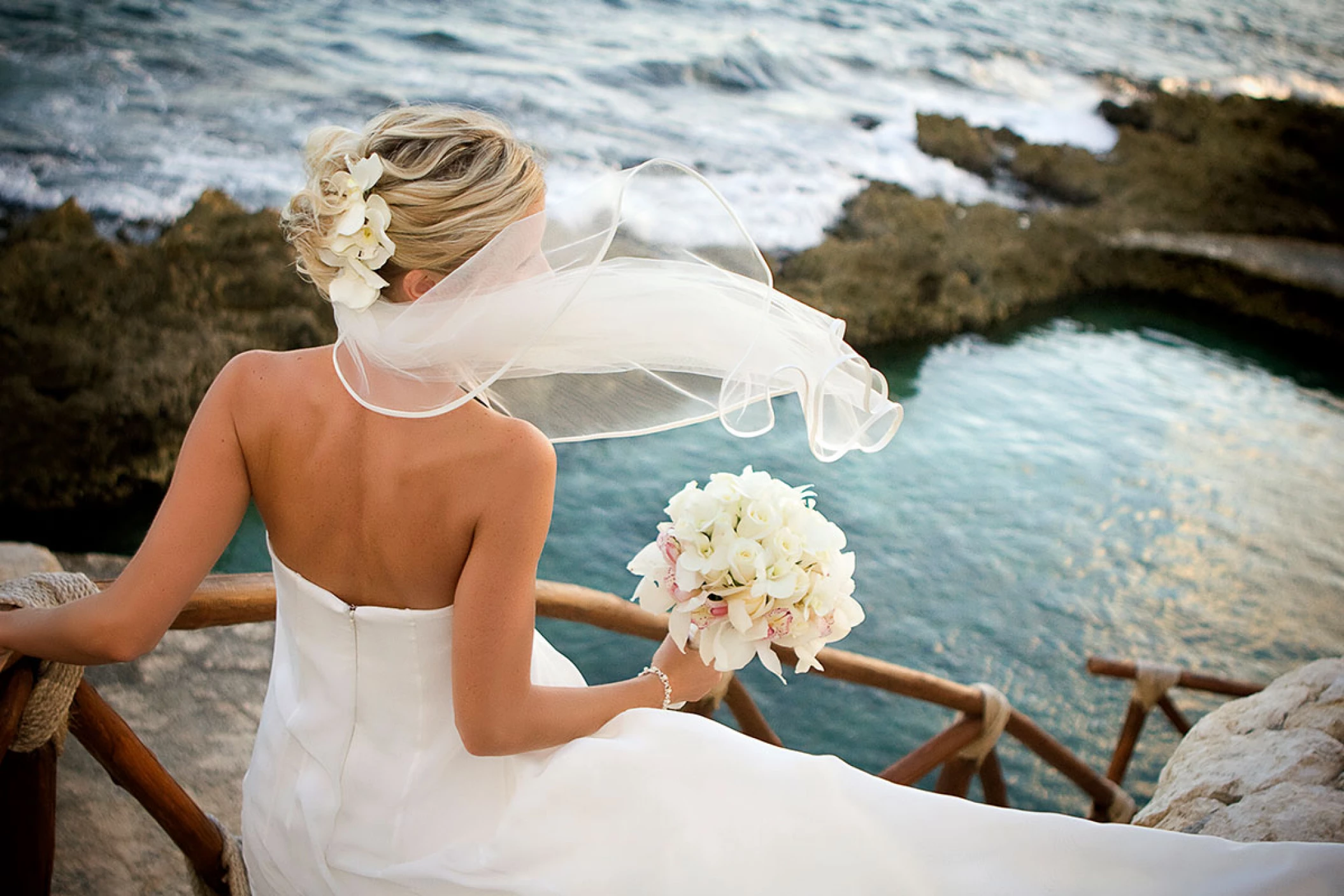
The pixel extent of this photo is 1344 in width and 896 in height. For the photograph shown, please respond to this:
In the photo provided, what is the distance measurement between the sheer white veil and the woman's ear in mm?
20

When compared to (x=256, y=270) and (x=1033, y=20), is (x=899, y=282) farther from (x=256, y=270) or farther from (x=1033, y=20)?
(x=1033, y=20)

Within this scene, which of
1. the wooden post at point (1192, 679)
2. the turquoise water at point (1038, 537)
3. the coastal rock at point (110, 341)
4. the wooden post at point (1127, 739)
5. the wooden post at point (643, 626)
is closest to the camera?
the wooden post at point (643, 626)

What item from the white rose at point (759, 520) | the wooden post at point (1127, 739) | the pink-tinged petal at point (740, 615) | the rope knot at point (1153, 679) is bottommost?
the wooden post at point (1127, 739)

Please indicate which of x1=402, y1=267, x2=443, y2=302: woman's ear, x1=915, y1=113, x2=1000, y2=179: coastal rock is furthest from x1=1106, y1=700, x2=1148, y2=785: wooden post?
x1=915, y1=113, x2=1000, y2=179: coastal rock

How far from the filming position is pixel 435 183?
1029 mm

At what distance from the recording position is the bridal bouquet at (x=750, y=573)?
117cm

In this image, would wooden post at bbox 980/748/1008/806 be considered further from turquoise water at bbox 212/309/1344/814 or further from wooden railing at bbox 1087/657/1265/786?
turquoise water at bbox 212/309/1344/814

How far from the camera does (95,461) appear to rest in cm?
435

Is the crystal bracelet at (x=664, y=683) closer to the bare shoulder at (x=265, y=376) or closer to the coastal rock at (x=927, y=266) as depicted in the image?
the bare shoulder at (x=265, y=376)

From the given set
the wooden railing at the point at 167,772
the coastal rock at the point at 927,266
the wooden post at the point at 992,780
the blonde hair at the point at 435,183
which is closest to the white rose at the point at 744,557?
the blonde hair at the point at 435,183

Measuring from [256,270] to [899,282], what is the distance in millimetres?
4352

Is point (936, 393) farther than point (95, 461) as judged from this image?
Yes

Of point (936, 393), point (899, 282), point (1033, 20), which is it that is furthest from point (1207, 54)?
point (936, 393)

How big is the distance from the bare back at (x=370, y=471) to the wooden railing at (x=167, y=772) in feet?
1.29
